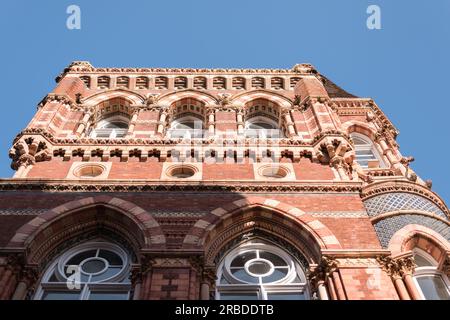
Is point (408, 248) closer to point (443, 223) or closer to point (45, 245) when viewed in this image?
point (443, 223)

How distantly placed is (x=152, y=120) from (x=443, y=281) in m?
10.5

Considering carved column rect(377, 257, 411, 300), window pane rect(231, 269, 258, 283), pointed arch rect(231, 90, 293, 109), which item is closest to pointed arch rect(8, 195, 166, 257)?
window pane rect(231, 269, 258, 283)

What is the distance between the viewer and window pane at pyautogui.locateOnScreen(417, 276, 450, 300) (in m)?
12.8

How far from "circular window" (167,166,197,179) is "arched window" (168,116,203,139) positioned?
333 cm

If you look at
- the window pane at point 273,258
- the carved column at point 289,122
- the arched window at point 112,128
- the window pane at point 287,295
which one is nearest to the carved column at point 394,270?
the window pane at point 287,295

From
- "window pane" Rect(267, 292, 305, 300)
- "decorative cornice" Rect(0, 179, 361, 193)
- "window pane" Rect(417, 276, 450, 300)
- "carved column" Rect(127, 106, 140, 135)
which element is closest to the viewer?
"window pane" Rect(267, 292, 305, 300)

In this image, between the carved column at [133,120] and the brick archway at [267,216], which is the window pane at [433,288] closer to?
the brick archway at [267,216]

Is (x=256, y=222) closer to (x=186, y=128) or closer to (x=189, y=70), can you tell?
(x=186, y=128)

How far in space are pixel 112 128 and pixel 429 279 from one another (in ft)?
38.8

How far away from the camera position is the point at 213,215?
13.8 meters

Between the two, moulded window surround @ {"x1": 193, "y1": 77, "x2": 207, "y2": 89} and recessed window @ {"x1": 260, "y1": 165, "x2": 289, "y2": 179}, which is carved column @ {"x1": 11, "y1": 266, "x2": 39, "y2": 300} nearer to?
recessed window @ {"x1": 260, "y1": 165, "x2": 289, "y2": 179}

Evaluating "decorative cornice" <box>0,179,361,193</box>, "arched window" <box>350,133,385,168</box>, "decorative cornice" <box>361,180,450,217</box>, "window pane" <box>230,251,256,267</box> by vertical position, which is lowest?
"window pane" <box>230,251,256,267</box>

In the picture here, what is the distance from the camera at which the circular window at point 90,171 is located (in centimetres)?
1619

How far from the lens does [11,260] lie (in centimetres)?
1221
